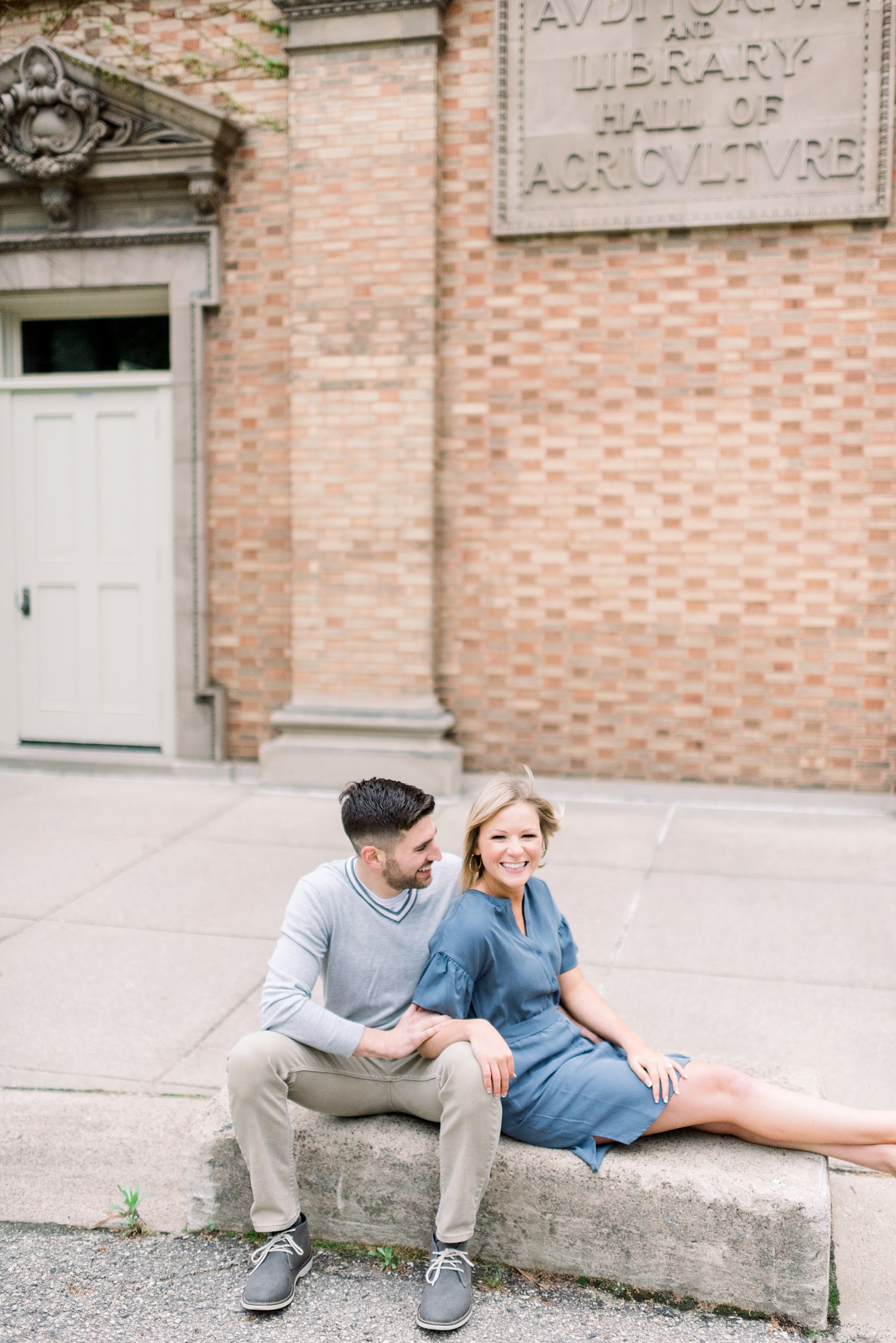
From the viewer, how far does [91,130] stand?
7711 mm

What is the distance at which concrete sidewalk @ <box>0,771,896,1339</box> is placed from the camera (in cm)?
361

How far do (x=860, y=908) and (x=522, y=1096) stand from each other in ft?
10.7

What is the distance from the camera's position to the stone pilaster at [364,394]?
7.37m

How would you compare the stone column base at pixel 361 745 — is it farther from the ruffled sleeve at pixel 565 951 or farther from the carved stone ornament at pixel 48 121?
the ruffled sleeve at pixel 565 951

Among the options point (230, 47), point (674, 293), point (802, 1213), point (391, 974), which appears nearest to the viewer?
point (802, 1213)

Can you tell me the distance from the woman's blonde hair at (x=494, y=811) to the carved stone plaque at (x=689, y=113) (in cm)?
521

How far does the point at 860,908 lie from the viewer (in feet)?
18.2

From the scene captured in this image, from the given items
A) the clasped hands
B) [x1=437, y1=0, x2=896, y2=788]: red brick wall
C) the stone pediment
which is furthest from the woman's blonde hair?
the stone pediment

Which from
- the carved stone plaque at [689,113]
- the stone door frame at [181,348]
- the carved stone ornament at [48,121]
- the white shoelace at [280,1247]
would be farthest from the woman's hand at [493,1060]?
the carved stone ornament at [48,121]

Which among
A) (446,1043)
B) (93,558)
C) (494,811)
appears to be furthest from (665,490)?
(446,1043)

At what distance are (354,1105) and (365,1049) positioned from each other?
0.24 m

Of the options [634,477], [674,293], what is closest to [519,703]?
[634,477]

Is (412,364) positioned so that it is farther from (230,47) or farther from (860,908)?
(860,908)

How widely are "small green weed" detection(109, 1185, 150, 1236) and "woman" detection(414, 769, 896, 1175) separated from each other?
94 centimetres
